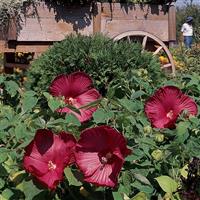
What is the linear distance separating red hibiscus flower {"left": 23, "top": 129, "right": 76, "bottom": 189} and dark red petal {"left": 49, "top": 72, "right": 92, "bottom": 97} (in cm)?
33

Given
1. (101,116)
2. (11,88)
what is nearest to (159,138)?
(101,116)

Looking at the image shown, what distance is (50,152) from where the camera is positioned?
135 centimetres

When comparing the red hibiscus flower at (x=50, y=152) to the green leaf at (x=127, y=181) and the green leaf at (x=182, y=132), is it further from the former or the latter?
the green leaf at (x=182, y=132)

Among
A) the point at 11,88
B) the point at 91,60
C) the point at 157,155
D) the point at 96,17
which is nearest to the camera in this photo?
the point at 157,155

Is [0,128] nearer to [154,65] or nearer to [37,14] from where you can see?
[154,65]

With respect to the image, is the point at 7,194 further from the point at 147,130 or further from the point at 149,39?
the point at 149,39

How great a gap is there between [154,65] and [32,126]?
7.81ft

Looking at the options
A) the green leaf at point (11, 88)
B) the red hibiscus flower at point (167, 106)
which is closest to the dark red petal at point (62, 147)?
the red hibiscus flower at point (167, 106)

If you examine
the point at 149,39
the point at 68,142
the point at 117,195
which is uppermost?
the point at 68,142

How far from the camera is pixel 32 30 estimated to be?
513cm

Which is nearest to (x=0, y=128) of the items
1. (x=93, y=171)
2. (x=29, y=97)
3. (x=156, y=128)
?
(x=29, y=97)

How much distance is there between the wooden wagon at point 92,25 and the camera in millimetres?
5102

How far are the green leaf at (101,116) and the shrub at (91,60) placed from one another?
2.33 m

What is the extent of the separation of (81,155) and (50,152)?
0.08 metres
